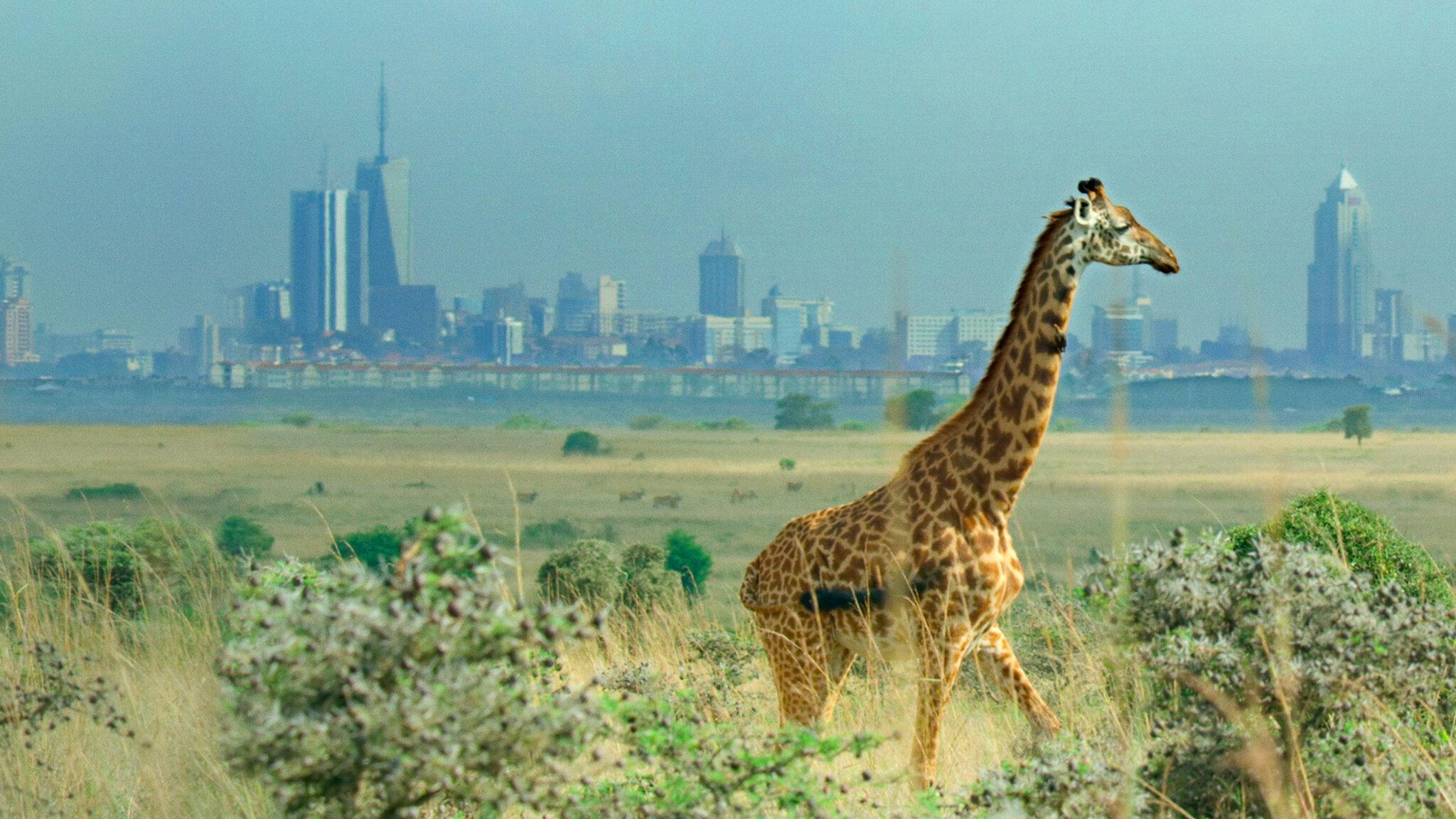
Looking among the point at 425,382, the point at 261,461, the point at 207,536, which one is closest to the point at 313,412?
the point at 425,382

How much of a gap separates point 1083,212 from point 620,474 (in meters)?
48.2

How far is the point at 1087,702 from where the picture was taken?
752 centimetres

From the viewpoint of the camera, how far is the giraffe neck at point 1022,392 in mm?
5312

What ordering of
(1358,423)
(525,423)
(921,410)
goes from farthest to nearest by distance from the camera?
(525,423), (921,410), (1358,423)

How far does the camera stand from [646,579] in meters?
12.1

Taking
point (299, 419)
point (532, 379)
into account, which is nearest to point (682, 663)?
point (299, 419)

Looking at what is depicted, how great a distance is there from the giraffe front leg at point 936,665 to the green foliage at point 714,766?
130 centimetres

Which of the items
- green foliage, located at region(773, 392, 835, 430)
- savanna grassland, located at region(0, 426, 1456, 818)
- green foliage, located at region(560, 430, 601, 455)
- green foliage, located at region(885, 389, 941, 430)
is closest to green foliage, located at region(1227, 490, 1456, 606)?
savanna grassland, located at region(0, 426, 1456, 818)

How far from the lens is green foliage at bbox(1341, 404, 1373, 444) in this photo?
43344 mm

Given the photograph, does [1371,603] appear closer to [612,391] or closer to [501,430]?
[501,430]

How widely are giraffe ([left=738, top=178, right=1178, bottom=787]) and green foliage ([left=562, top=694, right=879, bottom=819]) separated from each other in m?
1.34

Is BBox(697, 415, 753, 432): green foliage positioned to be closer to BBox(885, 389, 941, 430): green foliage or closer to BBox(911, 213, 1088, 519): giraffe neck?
BBox(885, 389, 941, 430): green foliage

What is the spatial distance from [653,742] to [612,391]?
321 feet

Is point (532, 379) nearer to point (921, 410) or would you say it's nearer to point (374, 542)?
point (921, 410)
